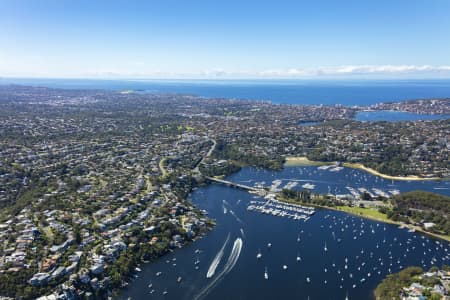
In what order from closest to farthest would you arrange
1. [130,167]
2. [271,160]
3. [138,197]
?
[138,197] < [130,167] < [271,160]

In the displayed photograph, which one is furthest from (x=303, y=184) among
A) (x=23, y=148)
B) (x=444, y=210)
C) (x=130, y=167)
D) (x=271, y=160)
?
(x=23, y=148)

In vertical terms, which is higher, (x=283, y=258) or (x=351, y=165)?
(x=351, y=165)

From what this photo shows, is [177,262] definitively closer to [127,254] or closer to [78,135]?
[127,254]

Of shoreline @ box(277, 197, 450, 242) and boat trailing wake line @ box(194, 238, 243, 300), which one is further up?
shoreline @ box(277, 197, 450, 242)

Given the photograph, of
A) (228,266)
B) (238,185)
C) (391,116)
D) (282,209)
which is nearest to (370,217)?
(282,209)

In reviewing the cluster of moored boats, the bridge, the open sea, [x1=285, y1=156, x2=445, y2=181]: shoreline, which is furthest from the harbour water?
[x1=285, y1=156, x2=445, y2=181]: shoreline

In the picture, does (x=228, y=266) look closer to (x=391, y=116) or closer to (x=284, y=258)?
(x=284, y=258)

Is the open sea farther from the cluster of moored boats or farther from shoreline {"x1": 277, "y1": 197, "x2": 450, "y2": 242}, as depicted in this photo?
shoreline {"x1": 277, "y1": 197, "x2": 450, "y2": 242}
